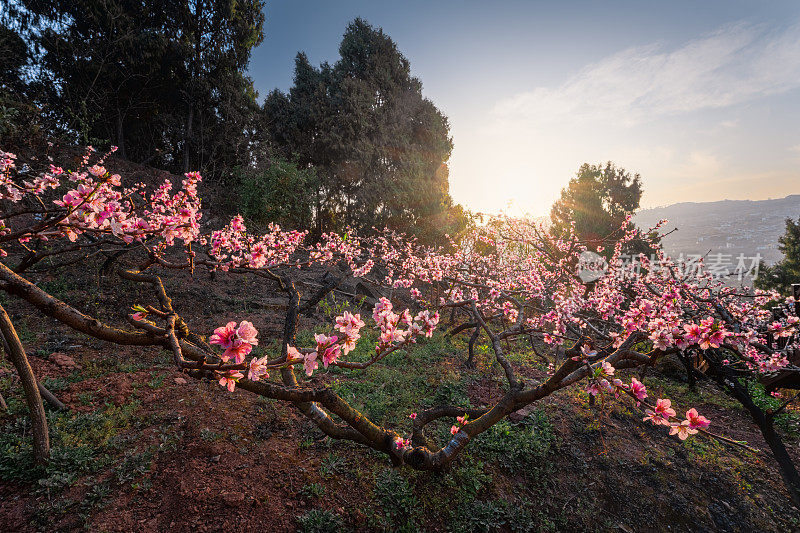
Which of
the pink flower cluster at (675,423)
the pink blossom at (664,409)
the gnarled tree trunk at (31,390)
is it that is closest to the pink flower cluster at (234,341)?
the gnarled tree trunk at (31,390)

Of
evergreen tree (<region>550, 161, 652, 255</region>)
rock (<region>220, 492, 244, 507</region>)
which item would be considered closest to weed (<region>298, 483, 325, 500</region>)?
rock (<region>220, 492, 244, 507</region>)

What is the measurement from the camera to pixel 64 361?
4965mm

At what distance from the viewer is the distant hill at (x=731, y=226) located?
8612 centimetres

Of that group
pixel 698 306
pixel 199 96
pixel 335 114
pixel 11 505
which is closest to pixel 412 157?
pixel 335 114

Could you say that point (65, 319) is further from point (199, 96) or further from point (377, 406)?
point (199, 96)

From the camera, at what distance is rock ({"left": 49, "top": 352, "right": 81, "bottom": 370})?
16.0 ft

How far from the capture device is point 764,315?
26.5 feet

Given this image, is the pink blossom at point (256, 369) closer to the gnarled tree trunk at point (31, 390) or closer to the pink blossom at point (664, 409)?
the gnarled tree trunk at point (31, 390)

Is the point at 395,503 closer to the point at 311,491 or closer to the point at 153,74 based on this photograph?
the point at 311,491

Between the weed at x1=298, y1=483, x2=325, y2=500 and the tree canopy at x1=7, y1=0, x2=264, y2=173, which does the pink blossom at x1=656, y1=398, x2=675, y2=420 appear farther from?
the tree canopy at x1=7, y1=0, x2=264, y2=173

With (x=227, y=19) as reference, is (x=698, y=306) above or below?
below

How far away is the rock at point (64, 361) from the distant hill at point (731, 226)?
288ft

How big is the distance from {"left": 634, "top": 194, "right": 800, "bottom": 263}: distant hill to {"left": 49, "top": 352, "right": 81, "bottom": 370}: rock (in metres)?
87.6

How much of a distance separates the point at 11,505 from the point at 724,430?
1189cm
